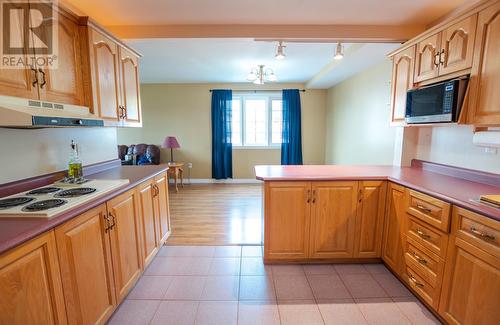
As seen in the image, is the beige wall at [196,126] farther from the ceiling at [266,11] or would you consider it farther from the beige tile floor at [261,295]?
the beige tile floor at [261,295]

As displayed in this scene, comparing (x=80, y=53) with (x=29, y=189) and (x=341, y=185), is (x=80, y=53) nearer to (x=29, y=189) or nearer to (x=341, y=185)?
(x=29, y=189)

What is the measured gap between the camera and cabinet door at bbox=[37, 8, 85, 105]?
5.32 feet

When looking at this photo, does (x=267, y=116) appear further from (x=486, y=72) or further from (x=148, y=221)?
(x=486, y=72)

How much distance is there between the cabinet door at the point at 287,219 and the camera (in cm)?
227

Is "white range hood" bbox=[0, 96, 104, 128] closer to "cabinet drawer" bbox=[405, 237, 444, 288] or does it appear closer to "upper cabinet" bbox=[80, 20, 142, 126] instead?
"upper cabinet" bbox=[80, 20, 142, 126]

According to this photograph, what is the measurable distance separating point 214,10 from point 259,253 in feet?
8.09

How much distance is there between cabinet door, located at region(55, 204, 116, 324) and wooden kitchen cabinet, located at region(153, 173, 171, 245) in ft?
3.03

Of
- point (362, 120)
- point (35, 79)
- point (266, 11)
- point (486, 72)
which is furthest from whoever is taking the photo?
point (362, 120)

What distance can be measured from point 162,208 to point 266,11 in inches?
90.1

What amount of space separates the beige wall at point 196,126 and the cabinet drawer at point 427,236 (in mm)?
4206

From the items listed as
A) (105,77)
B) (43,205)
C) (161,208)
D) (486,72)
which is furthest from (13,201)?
(486,72)

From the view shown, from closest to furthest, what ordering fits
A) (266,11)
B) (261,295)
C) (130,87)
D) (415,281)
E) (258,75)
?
(415,281)
(261,295)
(266,11)
(130,87)
(258,75)

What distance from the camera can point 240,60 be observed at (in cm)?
386

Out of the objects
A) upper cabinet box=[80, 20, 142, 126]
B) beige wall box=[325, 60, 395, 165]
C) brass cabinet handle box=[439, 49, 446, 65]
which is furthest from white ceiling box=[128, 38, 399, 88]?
brass cabinet handle box=[439, 49, 446, 65]
